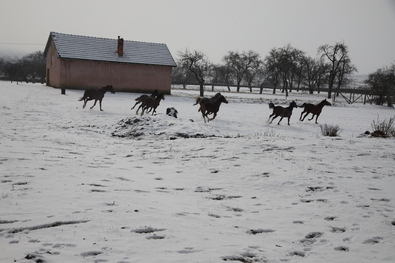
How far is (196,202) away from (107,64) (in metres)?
36.5

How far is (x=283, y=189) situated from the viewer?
18.4 feet

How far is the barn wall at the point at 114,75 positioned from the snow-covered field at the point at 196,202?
30.0 meters

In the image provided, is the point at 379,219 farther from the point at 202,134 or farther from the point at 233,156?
the point at 202,134

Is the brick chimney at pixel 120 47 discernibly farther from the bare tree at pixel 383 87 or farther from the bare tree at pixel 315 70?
the bare tree at pixel 315 70

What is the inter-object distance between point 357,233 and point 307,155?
4.13m

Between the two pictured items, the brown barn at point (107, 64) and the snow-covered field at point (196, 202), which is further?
the brown barn at point (107, 64)

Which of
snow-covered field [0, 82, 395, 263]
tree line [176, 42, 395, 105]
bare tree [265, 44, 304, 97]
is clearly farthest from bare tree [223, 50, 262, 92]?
snow-covered field [0, 82, 395, 263]

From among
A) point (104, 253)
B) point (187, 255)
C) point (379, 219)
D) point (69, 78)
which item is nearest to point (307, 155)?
point (379, 219)

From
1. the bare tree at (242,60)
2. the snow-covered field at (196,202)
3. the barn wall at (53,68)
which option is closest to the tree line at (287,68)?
the bare tree at (242,60)

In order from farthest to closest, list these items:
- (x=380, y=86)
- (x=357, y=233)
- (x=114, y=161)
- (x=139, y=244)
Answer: (x=380, y=86) → (x=114, y=161) → (x=357, y=233) → (x=139, y=244)

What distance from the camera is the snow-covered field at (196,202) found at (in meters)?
3.29

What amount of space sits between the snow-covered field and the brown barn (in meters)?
30.2

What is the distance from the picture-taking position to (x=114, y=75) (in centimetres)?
3897

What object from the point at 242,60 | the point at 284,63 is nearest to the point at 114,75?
the point at 284,63
